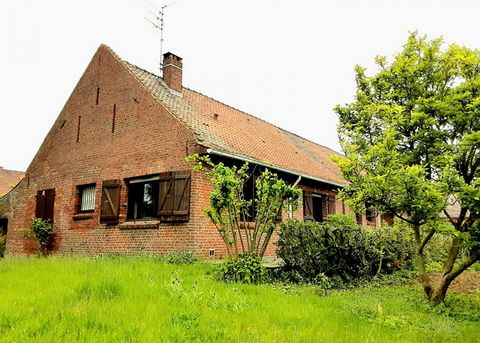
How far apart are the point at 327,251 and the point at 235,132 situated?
6857mm

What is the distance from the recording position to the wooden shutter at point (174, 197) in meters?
10.9

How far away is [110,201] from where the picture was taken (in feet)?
42.3

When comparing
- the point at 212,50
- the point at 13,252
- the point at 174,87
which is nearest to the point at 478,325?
the point at 212,50

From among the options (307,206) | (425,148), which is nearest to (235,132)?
(307,206)

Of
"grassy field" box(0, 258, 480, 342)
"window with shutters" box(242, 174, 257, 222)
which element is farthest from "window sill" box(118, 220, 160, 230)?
"grassy field" box(0, 258, 480, 342)

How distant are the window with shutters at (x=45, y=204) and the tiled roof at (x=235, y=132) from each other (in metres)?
5.91

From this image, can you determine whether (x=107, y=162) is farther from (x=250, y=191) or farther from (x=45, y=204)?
(x=250, y=191)

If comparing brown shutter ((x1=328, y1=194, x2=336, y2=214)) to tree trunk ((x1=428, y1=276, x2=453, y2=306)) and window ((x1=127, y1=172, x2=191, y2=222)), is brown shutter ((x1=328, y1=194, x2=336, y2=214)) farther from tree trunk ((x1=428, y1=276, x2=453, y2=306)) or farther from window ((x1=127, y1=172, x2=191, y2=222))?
tree trunk ((x1=428, y1=276, x2=453, y2=306))

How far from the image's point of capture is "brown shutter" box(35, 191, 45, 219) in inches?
603

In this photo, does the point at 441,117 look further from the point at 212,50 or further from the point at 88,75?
the point at 88,75

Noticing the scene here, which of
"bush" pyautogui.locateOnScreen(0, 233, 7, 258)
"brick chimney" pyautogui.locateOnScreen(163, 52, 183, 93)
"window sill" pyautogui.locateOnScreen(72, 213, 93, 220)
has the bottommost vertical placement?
"bush" pyautogui.locateOnScreen(0, 233, 7, 258)

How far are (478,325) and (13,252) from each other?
54.8 feet

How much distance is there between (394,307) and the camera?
6.25 m

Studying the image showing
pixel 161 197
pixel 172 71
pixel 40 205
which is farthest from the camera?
pixel 40 205
